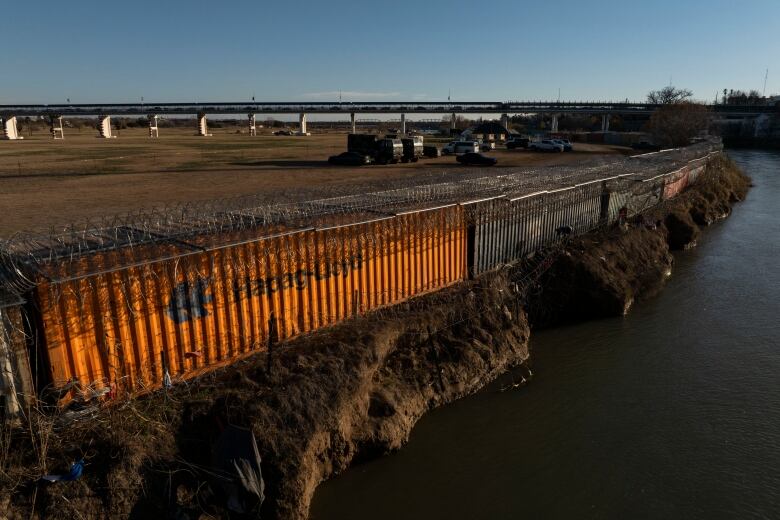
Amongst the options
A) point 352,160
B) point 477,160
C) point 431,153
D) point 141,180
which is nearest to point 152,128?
point 431,153

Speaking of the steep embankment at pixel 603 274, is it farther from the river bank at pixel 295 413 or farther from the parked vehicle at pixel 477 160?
the parked vehicle at pixel 477 160

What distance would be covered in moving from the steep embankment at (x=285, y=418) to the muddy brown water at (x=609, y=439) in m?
0.66

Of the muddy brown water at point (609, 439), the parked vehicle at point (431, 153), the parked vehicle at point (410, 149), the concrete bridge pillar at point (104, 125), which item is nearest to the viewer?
the muddy brown water at point (609, 439)

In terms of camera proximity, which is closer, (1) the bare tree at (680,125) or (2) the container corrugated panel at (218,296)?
(2) the container corrugated panel at (218,296)

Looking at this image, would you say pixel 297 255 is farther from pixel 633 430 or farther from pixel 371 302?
pixel 633 430

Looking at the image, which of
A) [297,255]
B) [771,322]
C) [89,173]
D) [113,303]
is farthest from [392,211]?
[89,173]

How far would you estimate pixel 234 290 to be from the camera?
9.11m

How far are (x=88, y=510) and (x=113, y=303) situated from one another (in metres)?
2.66

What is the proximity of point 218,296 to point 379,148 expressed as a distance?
123ft

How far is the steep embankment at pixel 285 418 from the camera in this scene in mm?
6504

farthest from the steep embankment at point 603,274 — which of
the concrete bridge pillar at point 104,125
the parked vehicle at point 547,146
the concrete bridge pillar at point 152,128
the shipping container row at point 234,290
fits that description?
the concrete bridge pillar at point 152,128

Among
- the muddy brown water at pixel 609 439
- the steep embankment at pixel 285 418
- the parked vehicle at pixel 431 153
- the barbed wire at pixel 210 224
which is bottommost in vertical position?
the muddy brown water at pixel 609 439

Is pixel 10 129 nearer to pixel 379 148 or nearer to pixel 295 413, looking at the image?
pixel 379 148

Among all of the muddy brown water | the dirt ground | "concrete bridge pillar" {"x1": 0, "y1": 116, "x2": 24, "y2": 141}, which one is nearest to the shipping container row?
the muddy brown water
